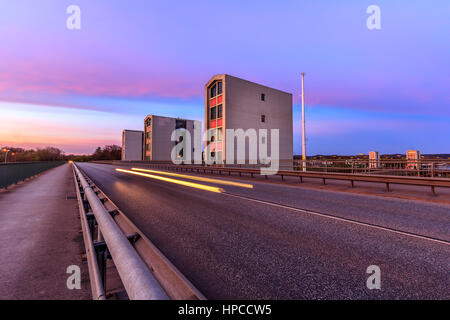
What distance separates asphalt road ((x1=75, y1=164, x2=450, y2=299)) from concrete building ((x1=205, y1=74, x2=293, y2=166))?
28202mm

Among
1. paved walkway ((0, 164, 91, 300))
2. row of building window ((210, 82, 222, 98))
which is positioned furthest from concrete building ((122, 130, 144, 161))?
paved walkway ((0, 164, 91, 300))

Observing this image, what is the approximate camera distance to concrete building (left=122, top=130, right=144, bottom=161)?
81.6 m

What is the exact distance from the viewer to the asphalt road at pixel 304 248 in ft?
9.67

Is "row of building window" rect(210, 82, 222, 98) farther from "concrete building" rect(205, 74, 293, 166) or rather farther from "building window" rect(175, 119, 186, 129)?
"building window" rect(175, 119, 186, 129)

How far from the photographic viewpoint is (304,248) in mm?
4188

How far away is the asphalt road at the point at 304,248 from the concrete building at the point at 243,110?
28.2 metres

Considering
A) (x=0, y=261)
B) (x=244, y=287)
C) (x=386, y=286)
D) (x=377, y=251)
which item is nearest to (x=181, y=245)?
(x=244, y=287)

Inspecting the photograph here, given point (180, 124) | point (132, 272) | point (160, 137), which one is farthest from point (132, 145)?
point (132, 272)

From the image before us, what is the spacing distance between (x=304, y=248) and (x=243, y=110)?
35190 mm

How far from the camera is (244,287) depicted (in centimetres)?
295

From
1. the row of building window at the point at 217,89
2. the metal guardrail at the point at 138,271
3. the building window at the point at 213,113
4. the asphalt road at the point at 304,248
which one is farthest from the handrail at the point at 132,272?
the building window at the point at 213,113

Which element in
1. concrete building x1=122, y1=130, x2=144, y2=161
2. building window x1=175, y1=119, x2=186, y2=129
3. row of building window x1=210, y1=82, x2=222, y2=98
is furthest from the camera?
concrete building x1=122, y1=130, x2=144, y2=161

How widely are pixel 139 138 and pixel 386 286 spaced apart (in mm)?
89430
